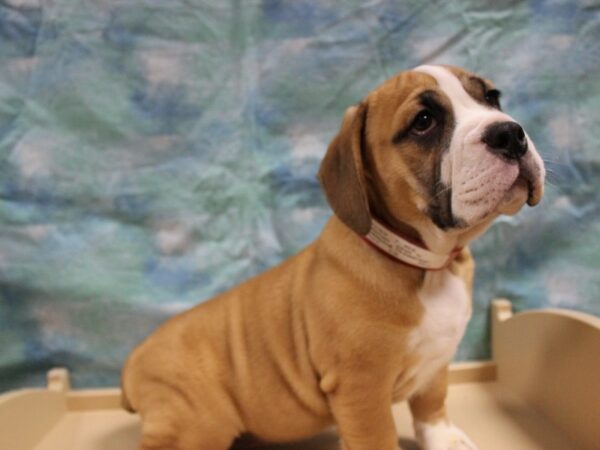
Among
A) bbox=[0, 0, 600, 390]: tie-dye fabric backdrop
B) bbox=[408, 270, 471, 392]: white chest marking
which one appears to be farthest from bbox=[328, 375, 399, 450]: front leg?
bbox=[0, 0, 600, 390]: tie-dye fabric backdrop

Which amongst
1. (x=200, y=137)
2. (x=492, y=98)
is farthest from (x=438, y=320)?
(x=200, y=137)

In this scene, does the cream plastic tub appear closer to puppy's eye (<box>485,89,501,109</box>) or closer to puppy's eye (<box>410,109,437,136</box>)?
puppy's eye (<box>485,89,501,109</box>)

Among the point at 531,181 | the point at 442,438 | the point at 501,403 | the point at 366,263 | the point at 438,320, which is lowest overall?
the point at 501,403

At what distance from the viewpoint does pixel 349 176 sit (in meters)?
1.83

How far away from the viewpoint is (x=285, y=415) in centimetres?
210

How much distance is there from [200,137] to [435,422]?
153 centimetres

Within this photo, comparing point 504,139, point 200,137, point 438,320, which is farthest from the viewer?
point 200,137

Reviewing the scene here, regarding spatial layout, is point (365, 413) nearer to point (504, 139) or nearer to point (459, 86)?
point (504, 139)

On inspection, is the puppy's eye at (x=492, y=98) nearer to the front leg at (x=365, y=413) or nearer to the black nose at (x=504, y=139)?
the black nose at (x=504, y=139)

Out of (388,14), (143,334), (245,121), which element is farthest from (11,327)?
(388,14)

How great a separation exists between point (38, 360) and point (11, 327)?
7.6 inches

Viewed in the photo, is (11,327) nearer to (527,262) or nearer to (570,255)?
(527,262)

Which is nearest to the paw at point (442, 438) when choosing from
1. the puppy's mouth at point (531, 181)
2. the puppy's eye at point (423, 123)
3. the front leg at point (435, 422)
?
the front leg at point (435, 422)

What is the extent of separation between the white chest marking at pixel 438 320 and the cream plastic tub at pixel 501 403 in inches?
21.4
